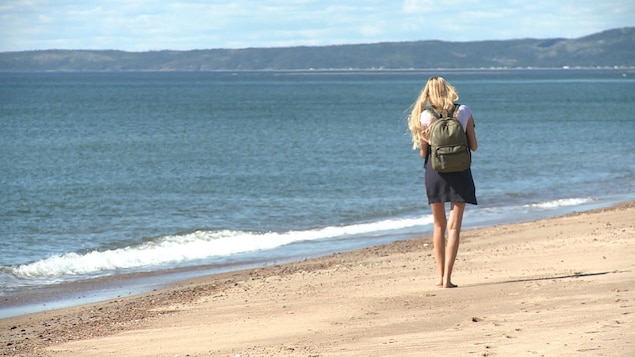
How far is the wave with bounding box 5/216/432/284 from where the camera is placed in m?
13.2

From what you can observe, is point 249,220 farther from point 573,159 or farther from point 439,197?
point 573,159

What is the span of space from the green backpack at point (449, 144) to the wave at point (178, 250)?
22.2 feet

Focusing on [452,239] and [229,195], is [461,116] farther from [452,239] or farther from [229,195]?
[229,195]

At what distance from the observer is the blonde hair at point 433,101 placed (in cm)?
749

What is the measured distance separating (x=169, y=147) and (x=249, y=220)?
69.2 ft

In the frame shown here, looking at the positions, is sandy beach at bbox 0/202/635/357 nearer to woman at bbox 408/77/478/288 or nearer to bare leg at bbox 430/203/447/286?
bare leg at bbox 430/203/447/286

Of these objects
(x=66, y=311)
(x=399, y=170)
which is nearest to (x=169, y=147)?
(x=399, y=170)

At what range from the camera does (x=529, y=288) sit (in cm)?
779

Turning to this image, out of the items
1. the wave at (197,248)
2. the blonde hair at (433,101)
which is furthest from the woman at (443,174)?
the wave at (197,248)

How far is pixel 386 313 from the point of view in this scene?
23.6 ft

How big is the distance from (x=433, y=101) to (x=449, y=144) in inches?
A: 14.4

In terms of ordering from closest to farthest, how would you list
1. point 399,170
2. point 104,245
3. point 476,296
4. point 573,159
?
1. point 476,296
2. point 104,245
3. point 399,170
4. point 573,159

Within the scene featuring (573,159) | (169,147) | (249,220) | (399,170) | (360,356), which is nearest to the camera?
(360,356)

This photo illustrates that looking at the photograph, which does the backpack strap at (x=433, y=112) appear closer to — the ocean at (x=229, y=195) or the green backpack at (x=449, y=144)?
the green backpack at (x=449, y=144)
